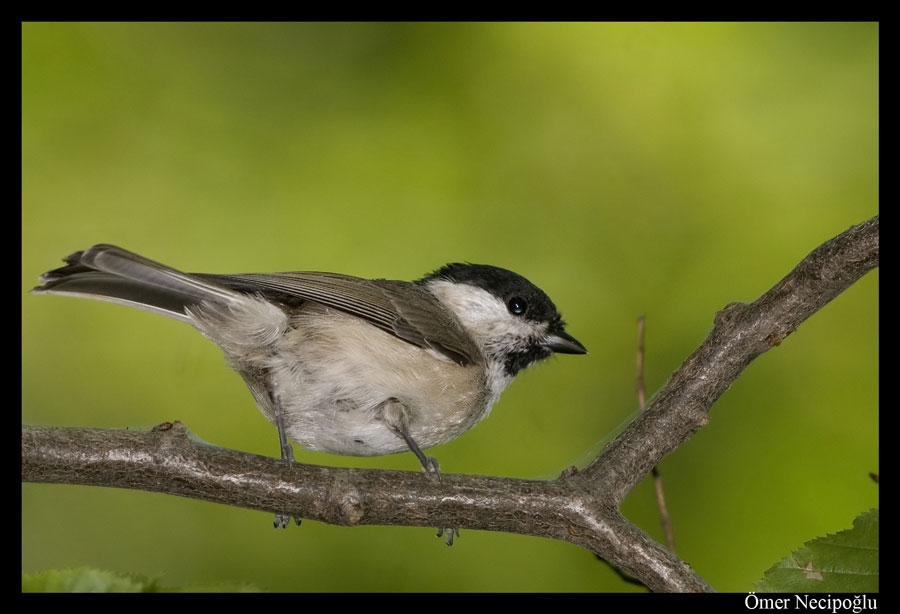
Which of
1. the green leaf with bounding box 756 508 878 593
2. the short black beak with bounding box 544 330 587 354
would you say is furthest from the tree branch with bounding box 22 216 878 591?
the short black beak with bounding box 544 330 587 354

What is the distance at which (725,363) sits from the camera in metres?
2.29

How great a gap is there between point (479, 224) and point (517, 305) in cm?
62

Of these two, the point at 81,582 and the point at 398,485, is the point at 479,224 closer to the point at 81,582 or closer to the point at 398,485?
the point at 398,485

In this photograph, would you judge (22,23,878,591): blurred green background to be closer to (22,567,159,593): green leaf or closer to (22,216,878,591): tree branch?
(22,216,878,591): tree branch

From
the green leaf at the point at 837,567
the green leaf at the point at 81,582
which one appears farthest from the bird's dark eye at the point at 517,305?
the green leaf at the point at 81,582

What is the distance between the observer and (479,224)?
3.67 metres

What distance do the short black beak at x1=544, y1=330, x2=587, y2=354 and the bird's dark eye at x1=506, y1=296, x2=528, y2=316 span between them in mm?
156

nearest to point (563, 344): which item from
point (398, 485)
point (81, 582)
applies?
point (398, 485)

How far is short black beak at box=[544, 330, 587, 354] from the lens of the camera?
3102mm

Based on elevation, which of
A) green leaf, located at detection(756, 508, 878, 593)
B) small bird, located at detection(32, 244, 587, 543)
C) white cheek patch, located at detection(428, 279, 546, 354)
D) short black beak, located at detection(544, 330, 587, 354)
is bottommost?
green leaf, located at detection(756, 508, 878, 593)

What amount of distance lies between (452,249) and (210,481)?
1.84 meters

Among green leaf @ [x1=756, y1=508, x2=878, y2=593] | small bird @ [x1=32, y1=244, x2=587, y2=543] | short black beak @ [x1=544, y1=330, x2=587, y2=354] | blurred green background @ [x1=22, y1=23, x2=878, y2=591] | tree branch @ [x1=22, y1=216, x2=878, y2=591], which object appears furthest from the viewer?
blurred green background @ [x1=22, y1=23, x2=878, y2=591]

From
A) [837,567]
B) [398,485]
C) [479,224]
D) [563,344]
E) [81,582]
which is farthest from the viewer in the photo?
[479,224]
